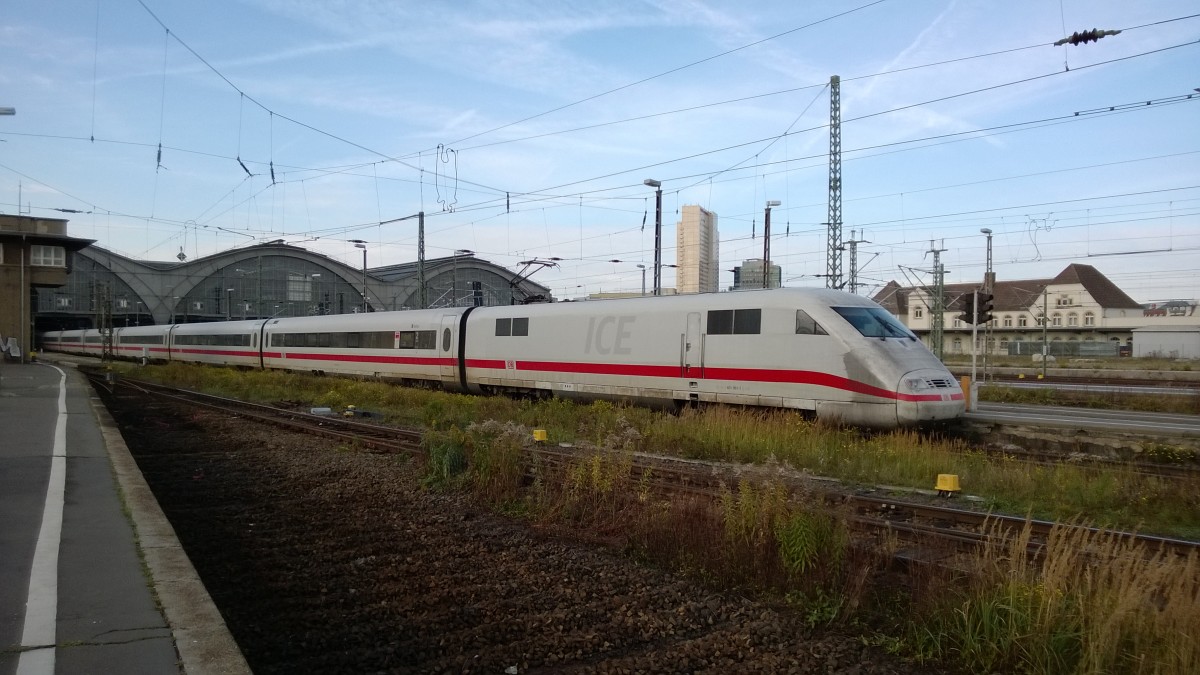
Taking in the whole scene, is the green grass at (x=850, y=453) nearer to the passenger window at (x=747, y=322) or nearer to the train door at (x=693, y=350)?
the train door at (x=693, y=350)

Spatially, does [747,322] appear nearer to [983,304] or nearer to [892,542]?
[983,304]

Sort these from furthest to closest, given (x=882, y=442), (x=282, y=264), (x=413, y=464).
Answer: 1. (x=282, y=264)
2. (x=882, y=442)
3. (x=413, y=464)

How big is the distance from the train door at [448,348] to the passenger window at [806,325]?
1246cm

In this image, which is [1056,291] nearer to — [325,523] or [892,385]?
[892,385]

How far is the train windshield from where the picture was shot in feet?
47.2

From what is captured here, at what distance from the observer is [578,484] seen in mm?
8820

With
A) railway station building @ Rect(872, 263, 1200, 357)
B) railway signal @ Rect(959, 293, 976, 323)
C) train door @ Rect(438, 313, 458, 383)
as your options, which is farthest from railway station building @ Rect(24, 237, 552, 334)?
railway signal @ Rect(959, 293, 976, 323)

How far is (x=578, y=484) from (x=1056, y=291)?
7319cm

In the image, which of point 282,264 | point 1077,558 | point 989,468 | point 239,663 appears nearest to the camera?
point 239,663

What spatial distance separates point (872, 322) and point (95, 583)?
12587 millimetres

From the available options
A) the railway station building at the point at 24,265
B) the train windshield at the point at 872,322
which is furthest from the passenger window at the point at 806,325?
the railway station building at the point at 24,265

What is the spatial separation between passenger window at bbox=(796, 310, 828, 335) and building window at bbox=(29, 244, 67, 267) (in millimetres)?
53097

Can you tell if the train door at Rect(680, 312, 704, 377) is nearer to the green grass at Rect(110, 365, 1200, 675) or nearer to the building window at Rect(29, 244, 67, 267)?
the green grass at Rect(110, 365, 1200, 675)

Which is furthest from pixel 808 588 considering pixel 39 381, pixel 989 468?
pixel 39 381
